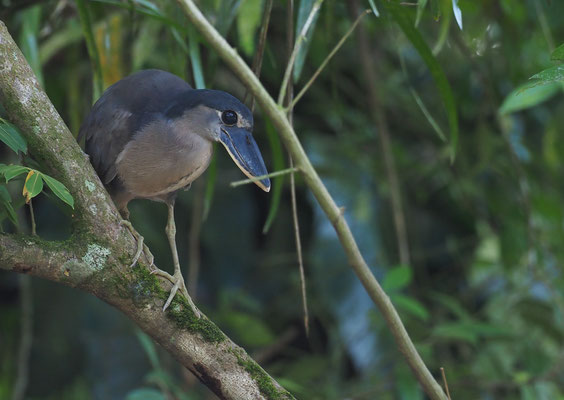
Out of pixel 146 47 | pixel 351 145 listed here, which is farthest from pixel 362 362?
pixel 146 47

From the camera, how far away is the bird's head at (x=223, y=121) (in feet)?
4.11

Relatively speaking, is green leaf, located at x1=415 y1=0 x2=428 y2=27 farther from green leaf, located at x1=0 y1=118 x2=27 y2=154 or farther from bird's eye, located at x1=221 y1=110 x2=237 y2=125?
green leaf, located at x1=0 y1=118 x2=27 y2=154

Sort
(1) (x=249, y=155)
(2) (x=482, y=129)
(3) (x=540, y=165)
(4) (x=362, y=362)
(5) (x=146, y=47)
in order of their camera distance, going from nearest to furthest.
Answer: (1) (x=249, y=155), (5) (x=146, y=47), (4) (x=362, y=362), (2) (x=482, y=129), (3) (x=540, y=165)

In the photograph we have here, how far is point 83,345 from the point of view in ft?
8.53

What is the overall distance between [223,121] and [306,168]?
29 centimetres

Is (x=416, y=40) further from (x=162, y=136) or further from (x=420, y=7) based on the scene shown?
(x=162, y=136)

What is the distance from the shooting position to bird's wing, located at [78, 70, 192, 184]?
1317mm

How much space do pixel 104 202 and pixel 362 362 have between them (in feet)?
5.06

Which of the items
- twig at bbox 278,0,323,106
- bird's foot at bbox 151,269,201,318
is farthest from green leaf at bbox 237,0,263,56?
bird's foot at bbox 151,269,201,318

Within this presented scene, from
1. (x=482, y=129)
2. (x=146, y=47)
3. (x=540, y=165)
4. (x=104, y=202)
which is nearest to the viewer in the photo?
(x=104, y=202)

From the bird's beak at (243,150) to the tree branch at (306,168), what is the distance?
0.19 meters

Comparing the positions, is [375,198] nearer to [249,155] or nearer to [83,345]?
[83,345]

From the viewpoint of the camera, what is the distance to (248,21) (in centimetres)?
→ 171

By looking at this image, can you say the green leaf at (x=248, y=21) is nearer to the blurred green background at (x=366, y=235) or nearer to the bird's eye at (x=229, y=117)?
the blurred green background at (x=366, y=235)
